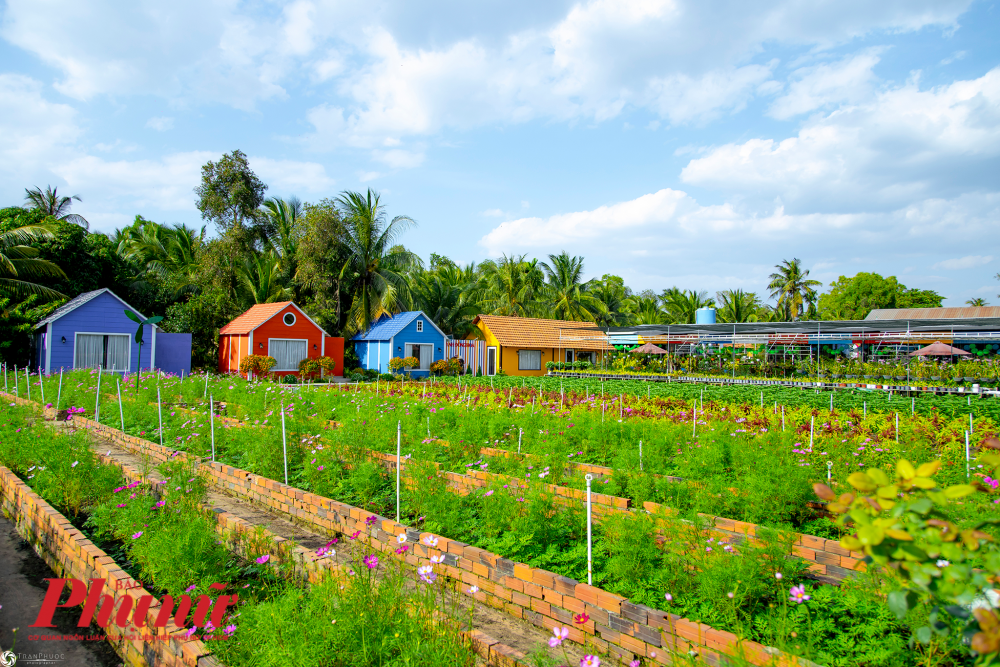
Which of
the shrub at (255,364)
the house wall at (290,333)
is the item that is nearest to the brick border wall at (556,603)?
the shrub at (255,364)

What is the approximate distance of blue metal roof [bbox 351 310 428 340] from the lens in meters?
29.5

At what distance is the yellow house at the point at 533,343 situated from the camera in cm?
3262

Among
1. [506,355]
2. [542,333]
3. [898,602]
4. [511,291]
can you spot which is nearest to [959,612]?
[898,602]

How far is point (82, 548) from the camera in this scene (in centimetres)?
484

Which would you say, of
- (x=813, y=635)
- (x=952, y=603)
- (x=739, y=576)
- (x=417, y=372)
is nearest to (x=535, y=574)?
(x=739, y=576)

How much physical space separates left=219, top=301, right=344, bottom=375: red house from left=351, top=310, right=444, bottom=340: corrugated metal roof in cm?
301

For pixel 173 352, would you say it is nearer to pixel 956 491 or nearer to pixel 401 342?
pixel 401 342

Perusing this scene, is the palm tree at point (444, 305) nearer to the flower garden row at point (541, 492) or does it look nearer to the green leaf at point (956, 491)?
the flower garden row at point (541, 492)

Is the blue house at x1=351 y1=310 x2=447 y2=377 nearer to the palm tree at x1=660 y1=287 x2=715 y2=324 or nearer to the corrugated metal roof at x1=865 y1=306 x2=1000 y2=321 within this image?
the palm tree at x1=660 y1=287 x2=715 y2=324

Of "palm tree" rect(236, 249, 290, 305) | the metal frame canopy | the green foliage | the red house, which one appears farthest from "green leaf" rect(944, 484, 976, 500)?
the green foliage

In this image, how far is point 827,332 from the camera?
2455cm

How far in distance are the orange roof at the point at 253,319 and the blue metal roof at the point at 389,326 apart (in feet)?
17.4

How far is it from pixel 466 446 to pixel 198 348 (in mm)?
24441

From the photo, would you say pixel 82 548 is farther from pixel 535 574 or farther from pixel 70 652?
pixel 535 574
